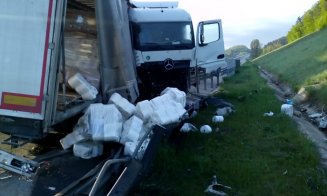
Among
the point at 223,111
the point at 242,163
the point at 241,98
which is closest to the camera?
the point at 242,163

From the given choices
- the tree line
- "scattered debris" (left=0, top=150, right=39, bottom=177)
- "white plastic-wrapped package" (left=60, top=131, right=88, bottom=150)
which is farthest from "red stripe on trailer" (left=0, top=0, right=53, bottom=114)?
the tree line

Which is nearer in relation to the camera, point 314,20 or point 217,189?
point 217,189

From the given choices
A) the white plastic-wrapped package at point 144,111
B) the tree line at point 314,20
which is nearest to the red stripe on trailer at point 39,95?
the white plastic-wrapped package at point 144,111

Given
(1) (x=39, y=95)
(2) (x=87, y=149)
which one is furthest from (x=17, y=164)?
(2) (x=87, y=149)

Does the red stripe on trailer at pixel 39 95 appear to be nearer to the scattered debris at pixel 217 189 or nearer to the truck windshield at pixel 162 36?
the scattered debris at pixel 217 189

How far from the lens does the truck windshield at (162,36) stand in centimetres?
1207

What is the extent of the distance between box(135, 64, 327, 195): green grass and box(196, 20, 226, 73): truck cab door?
8.01 ft

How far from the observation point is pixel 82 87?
6.38 metres

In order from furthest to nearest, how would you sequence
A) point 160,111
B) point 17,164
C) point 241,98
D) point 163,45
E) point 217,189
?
point 241,98 → point 163,45 → point 217,189 → point 160,111 → point 17,164

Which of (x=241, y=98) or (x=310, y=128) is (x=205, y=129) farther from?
(x=241, y=98)

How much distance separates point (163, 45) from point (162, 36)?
0.24 meters

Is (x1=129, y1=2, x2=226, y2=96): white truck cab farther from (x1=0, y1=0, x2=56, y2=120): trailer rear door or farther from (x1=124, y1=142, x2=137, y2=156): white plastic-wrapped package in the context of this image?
(x1=0, y1=0, x2=56, y2=120): trailer rear door

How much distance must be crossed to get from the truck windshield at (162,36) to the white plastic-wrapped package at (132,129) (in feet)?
19.8

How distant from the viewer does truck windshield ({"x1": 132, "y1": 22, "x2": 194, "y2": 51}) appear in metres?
12.1
